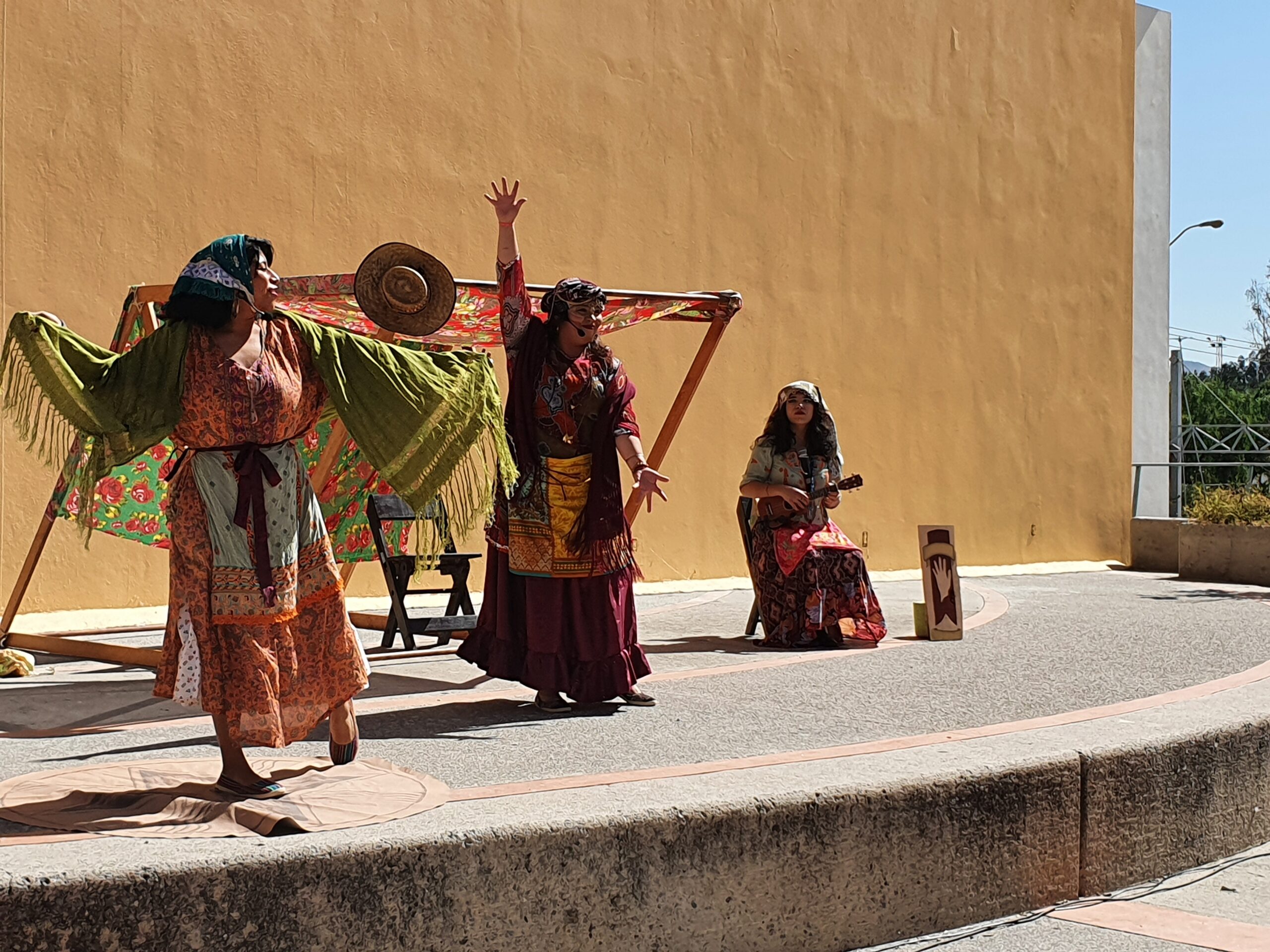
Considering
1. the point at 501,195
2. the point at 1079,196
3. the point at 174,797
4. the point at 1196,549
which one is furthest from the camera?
the point at 1079,196

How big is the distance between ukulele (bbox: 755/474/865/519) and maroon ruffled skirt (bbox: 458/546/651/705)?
8.77ft

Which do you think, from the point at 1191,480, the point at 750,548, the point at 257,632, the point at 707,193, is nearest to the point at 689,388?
the point at 750,548

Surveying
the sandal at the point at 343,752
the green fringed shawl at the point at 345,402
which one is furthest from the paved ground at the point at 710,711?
the green fringed shawl at the point at 345,402

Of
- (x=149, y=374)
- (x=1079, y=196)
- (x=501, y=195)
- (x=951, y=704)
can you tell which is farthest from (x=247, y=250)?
(x=1079, y=196)

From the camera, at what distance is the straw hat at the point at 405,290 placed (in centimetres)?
527

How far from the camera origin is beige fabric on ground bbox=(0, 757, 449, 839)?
11.1 ft

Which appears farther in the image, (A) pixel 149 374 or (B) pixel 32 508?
(B) pixel 32 508

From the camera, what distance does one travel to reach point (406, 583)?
23.7 feet

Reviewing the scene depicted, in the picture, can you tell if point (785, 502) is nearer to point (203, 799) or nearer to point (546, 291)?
point (546, 291)

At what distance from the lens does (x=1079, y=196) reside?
15227 millimetres

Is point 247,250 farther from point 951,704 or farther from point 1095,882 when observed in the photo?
point 951,704

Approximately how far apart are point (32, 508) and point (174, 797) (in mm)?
5144

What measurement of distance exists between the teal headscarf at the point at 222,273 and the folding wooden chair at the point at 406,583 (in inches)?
90.9

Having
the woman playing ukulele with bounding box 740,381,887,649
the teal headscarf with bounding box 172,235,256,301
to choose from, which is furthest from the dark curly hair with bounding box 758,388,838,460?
the teal headscarf with bounding box 172,235,256,301
